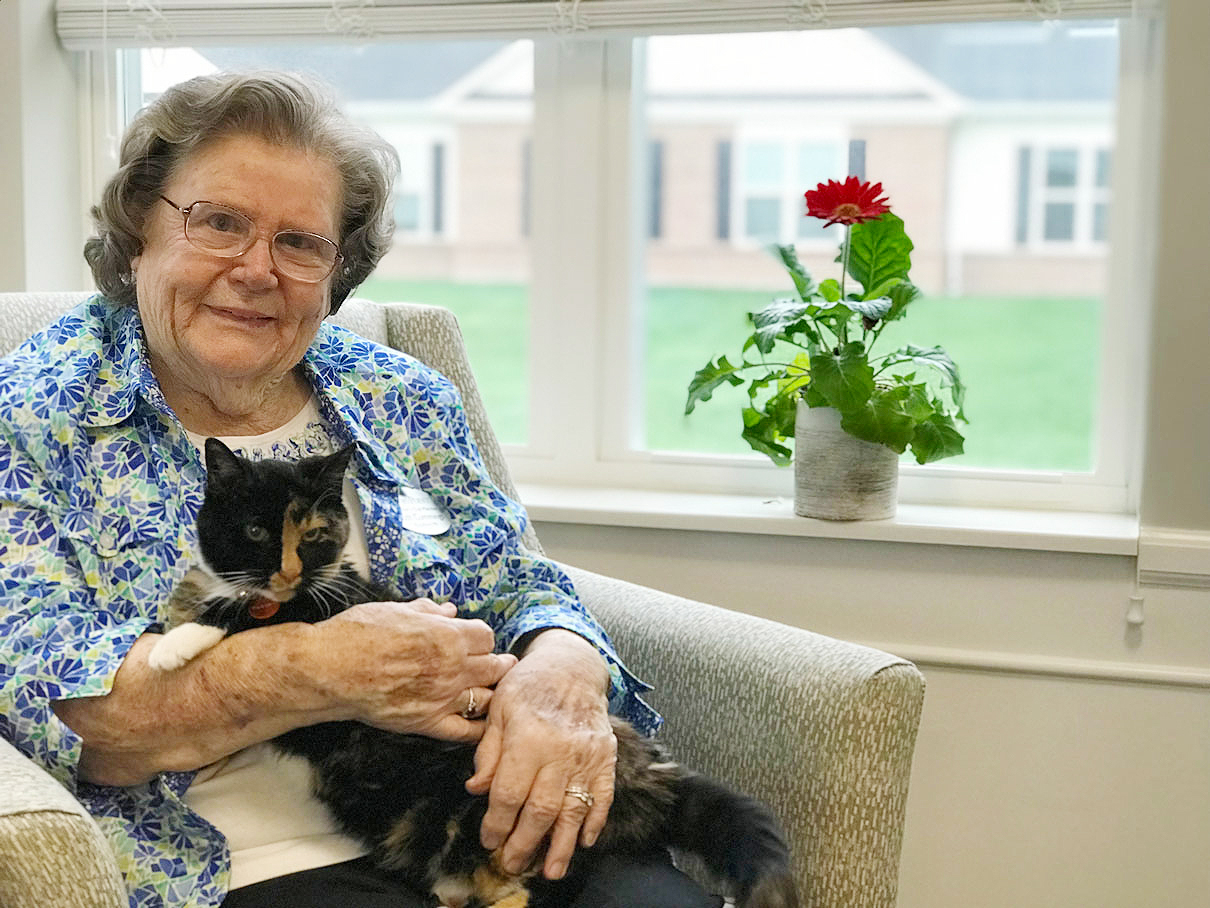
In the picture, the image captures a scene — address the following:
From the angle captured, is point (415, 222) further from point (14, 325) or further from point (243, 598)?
point (243, 598)

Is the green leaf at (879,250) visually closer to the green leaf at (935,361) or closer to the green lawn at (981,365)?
the green leaf at (935,361)

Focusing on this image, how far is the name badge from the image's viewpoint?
5.00 ft

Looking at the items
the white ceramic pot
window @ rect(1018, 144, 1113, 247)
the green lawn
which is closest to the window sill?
the white ceramic pot

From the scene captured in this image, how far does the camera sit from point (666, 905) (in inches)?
50.9

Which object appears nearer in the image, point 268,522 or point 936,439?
point 268,522

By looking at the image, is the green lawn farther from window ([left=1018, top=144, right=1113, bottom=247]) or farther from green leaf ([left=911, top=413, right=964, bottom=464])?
green leaf ([left=911, top=413, right=964, bottom=464])

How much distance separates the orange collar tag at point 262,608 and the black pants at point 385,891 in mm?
270

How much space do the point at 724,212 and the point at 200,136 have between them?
3.78 feet

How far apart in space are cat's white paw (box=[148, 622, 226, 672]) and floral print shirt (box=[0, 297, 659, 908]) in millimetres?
38

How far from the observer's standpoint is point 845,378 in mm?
1934

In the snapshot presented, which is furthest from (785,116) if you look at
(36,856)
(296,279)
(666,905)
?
(36,856)

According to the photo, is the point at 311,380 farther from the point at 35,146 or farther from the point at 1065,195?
the point at 1065,195

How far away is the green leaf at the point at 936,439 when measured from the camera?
1.99 m

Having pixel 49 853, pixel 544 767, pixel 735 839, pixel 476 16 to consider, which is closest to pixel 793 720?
pixel 735 839
